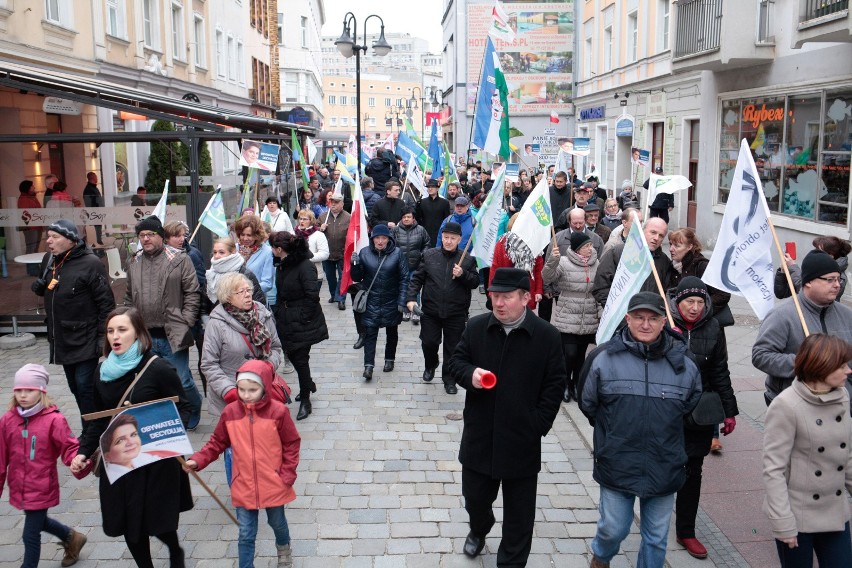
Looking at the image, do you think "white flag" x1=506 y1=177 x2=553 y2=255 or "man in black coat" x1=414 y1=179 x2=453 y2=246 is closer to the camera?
"white flag" x1=506 y1=177 x2=553 y2=255

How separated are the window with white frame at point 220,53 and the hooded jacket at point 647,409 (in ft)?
98.2

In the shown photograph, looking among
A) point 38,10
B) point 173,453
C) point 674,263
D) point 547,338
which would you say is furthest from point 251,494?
point 38,10

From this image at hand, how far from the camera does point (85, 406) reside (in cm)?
671

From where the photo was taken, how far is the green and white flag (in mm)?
7664

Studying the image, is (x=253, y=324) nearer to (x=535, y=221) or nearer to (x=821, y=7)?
(x=535, y=221)

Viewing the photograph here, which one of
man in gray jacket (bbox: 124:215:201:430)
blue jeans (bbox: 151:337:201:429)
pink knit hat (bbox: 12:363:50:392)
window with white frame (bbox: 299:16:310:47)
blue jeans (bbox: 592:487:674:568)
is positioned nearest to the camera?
blue jeans (bbox: 592:487:674:568)

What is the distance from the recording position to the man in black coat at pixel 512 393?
14.6 feet

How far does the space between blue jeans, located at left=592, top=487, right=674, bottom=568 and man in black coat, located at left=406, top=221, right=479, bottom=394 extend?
395 centimetres

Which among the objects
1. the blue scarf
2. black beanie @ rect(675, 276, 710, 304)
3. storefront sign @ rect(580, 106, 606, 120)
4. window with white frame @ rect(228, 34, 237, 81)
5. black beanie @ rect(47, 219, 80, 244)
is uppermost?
window with white frame @ rect(228, 34, 237, 81)

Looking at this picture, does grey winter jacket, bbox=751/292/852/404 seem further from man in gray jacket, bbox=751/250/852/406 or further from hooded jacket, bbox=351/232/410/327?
hooded jacket, bbox=351/232/410/327

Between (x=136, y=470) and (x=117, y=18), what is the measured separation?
1908 cm

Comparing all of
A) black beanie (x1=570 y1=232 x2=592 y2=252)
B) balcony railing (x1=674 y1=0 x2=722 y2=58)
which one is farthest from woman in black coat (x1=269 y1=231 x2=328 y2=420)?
balcony railing (x1=674 y1=0 x2=722 y2=58)

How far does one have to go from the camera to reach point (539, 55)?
38.6 meters

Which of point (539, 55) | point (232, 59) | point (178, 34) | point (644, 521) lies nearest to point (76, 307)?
point (644, 521)
